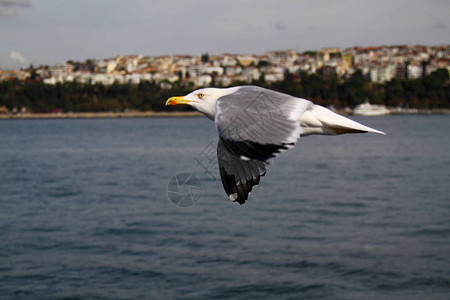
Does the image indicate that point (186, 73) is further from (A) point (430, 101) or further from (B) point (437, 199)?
(B) point (437, 199)

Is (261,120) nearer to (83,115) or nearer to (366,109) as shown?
(366,109)

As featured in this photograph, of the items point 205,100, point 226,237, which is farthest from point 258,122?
point 226,237

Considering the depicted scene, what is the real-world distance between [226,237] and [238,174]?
44.9 ft

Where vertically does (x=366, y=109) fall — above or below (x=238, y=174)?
below

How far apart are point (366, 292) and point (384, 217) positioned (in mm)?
8302

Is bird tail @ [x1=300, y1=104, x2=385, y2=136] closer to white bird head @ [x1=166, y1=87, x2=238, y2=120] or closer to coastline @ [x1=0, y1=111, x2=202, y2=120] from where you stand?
white bird head @ [x1=166, y1=87, x2=238, y2=120]

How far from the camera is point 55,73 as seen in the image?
176 metres

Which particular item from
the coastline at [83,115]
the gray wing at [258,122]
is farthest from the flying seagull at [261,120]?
the coastline at [83,115]

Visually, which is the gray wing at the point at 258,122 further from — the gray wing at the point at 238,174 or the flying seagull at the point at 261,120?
the gray wing at the point at 238,174

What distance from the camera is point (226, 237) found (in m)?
18.0

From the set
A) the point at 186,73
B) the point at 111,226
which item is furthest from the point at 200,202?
the point at 186,73

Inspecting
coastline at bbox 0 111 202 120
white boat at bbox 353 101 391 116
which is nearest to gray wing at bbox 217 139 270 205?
white boat at bbox 353 101 391 116

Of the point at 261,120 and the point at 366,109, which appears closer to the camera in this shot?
the point at 261,120

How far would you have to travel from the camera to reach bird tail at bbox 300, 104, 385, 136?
340cm
